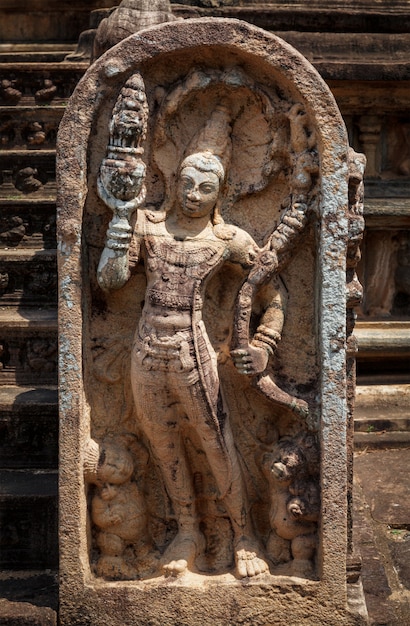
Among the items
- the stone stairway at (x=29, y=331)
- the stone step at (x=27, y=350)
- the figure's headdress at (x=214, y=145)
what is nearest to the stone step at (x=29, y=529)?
the stone stairway at (x=29, y=331)

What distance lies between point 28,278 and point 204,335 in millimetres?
1914

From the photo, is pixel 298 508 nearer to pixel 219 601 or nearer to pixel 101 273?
pixel 219 601

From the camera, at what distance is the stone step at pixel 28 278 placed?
581 cm

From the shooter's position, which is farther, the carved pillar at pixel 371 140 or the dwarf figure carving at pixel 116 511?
the carved pillar at pixel 371 140

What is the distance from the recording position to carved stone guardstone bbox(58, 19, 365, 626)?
423 centimetres

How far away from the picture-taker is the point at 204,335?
4340mm

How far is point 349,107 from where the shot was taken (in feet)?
21.6

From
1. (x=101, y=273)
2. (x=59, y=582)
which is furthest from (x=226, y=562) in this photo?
(x=101, y=273)

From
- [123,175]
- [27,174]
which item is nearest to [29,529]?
[123,175]

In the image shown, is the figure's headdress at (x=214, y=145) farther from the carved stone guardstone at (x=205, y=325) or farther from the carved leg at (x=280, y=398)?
the carved leg at (x=280, y=398)

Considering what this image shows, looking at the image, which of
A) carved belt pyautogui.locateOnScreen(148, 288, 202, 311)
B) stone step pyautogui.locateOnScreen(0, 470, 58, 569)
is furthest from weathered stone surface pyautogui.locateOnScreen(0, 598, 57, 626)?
carved belt pyautogui.locateOnScreen(148, 288, 202, 311)

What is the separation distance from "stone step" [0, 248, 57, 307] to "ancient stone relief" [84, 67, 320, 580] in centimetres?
148

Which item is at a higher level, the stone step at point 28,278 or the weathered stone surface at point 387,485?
the stone step at point 28,278

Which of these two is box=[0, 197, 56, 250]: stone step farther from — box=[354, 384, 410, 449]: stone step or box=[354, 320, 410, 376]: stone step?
box=[354, 384, 410, 449]: stone step
